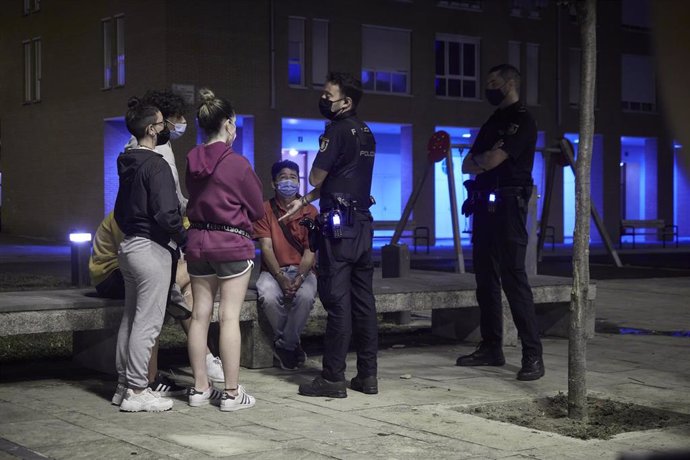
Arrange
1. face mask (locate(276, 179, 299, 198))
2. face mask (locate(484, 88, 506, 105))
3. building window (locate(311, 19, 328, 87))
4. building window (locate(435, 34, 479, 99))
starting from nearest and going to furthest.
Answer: face mask (locate(484, 88, 506, 105)) → face mask (locate(276, 179, 299, 198)) → building window (locate(311, 19, 328, 87)) → building window (locate(435, 34, 479, 99))

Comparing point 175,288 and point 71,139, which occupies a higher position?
point 71,139

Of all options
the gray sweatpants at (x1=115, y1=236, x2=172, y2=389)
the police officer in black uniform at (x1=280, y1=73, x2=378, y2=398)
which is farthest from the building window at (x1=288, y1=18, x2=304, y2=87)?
the gray sweatpants at (x1=115, y1=236, x2=172, y2=389)

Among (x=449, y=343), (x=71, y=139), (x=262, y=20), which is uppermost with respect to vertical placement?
(x=262, y=20)

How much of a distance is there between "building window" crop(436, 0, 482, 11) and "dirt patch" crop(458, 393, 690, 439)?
101ft

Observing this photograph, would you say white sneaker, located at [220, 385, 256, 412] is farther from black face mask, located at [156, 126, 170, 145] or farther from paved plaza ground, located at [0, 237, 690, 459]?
black face mask, located at [156, 126, 170, 145]

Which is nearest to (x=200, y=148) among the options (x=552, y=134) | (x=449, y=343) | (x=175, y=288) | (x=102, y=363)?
(x=175, y=288)

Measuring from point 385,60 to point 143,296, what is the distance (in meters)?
29.3

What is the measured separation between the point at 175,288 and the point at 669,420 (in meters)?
2.93

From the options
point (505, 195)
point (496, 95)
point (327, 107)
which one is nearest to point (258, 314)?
point (327, 107)

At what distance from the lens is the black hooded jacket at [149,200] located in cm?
550

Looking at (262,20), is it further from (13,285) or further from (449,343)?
(449,343)

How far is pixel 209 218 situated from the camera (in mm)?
5641

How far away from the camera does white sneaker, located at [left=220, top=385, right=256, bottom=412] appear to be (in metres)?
5.43

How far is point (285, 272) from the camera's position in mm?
7254
